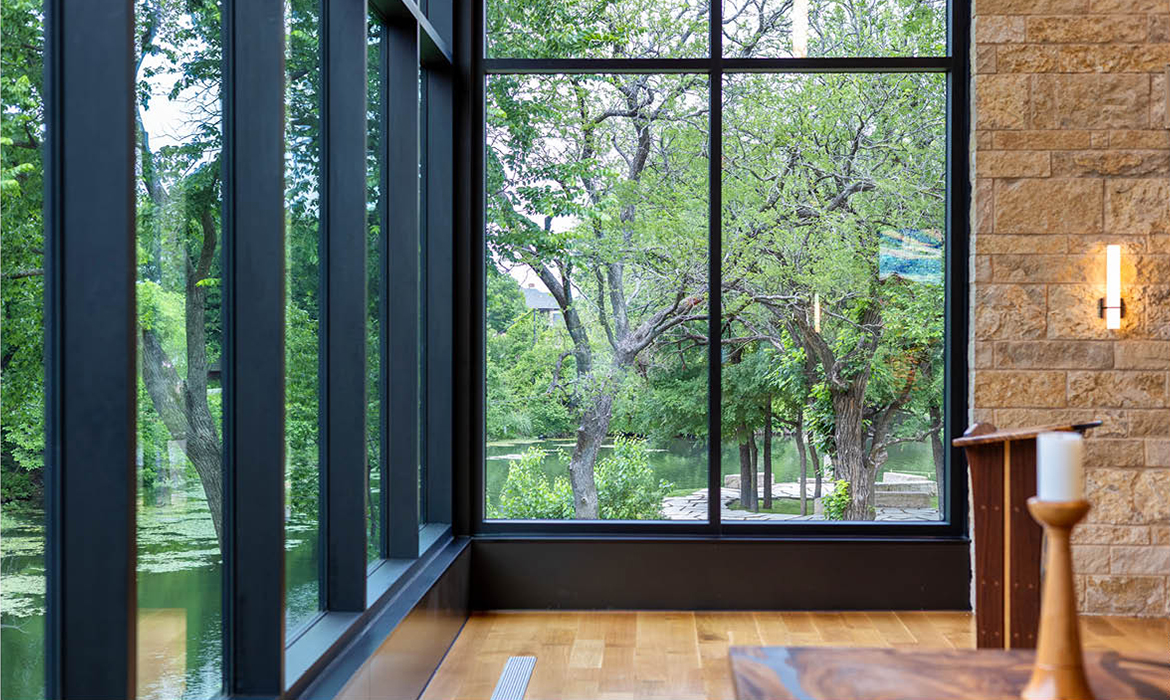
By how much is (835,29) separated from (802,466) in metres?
1.92

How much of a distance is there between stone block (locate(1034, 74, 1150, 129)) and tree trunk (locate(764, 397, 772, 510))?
1.67 meters

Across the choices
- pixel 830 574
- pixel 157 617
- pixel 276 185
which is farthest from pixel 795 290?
pixel 157 617

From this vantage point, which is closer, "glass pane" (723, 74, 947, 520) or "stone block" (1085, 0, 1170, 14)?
"stone block" (1085, 0, 1170, 14)

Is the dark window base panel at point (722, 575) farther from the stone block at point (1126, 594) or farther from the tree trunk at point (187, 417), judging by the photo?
the tree trunk at point (187, 417)

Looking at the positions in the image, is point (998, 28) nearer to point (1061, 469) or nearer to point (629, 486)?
point (629, 486)

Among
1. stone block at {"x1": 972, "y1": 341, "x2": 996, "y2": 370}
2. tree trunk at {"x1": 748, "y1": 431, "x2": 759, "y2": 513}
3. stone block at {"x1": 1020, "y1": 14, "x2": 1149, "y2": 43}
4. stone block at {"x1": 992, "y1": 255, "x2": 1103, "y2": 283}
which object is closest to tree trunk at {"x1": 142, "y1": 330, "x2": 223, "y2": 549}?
tree trunk at {"x1": 748, "y1": 431, "x2": 759, "y2": 513}

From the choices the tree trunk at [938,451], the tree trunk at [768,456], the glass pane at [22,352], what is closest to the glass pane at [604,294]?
the tree trunk at [768,456]

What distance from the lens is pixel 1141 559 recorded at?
14.2 feet

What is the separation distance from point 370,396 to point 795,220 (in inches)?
82.6

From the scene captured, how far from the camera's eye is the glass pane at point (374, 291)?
3408 mm

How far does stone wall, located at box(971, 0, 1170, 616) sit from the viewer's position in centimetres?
433

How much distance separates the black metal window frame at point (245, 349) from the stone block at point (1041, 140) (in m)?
2.42

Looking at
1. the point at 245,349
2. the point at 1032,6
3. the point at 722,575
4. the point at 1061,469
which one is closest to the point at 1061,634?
the point at 1061,469

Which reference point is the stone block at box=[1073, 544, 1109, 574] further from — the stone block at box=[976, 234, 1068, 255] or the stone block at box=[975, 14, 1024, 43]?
the stone block at box=[975, 14, 1024, 43]
